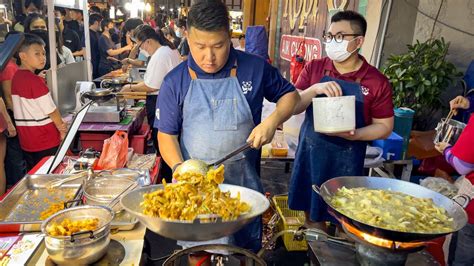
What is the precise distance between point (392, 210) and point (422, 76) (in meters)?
2.78

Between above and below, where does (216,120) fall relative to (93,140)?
above

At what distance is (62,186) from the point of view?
2.44 m

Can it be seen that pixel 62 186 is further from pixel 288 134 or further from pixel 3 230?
pixel 288 134

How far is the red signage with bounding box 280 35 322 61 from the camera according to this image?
21.0ft

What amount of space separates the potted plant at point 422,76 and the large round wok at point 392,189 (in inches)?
95.1

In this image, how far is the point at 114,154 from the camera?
9.27 feet

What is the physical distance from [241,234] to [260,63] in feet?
3.53

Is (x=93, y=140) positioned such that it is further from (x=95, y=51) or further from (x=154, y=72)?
(x=95, y=51)

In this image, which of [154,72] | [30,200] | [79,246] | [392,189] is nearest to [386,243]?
[392,189]

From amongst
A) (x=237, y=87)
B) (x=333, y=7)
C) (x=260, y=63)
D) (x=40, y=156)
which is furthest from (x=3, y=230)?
(x=333, y=7)

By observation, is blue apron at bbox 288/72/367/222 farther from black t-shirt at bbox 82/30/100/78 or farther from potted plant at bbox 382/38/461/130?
black t-shirt at bbox 82/30/100/78

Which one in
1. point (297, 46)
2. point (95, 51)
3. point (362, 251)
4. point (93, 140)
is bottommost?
point (93, 140)

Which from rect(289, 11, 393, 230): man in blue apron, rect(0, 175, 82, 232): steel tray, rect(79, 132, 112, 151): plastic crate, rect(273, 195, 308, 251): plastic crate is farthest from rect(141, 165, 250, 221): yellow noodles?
rect(79, 132, 112, 151): plastic crate

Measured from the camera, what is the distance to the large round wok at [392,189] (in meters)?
1.37
